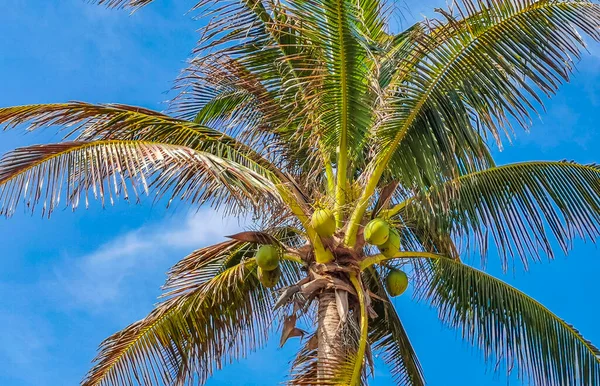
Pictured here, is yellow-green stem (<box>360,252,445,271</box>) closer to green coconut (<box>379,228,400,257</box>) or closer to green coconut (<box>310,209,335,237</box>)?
green coconut (<box>379,228,400,257</box>)

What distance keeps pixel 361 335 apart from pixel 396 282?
99cm

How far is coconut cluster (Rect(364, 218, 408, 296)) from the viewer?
23.0ft

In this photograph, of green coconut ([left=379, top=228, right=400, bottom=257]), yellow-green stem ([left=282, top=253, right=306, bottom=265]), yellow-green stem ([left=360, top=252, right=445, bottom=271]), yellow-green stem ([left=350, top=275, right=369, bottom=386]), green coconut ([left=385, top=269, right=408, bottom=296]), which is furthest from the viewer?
green coconut ([left=385, top=269, right=408, bottom=296])

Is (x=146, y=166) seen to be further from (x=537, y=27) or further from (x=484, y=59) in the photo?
(x=537, y=27)

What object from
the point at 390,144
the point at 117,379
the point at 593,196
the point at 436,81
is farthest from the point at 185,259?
the point at 593,196

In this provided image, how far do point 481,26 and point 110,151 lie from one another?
322 centimetres

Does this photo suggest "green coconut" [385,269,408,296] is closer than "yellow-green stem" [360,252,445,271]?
No

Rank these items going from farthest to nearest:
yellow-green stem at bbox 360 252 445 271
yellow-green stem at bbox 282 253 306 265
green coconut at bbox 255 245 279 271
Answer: yellow-green stem at bbox 282 253 306 265, yellow-green stem at bbox 360 252 445 271, green coconut at bbox 255 245 279 271

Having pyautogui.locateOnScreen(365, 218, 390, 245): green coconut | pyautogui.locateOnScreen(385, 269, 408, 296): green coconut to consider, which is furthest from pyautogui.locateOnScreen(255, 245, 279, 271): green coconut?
pyautogui.locateOnScreen(385, 269, 408, 296): green coconut

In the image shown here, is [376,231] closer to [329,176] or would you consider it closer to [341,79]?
[329,176]

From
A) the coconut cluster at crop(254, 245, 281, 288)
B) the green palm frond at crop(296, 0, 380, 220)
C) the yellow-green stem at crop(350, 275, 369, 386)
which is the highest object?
the green palm frond at crop(296, 0, 380, 220)

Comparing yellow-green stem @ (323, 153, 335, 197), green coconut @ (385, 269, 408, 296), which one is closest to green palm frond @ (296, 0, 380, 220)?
yellow-green stem @ (323, 153, 335, 197)

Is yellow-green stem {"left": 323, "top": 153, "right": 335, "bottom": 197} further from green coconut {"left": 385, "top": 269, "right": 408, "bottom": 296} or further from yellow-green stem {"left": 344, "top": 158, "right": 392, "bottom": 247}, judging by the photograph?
green coconut {"left": 385, "top": 269, "right": 408, "bottom": 296}

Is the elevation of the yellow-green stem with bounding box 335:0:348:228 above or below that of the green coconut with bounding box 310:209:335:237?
above
